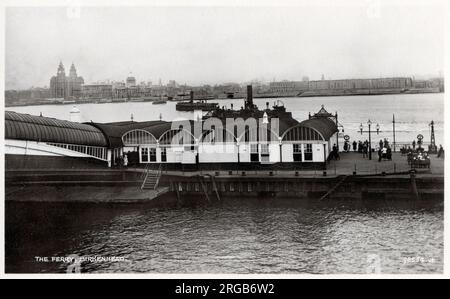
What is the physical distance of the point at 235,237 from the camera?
1716 cm

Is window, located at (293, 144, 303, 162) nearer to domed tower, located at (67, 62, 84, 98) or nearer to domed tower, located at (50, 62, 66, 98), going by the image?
domed tower, located at (67, 62, 84, 98)

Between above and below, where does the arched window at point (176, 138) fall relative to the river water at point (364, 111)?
below

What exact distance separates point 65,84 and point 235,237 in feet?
32.6

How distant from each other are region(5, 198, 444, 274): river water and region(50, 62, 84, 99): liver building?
541 centimetres

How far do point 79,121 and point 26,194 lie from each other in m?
4.47

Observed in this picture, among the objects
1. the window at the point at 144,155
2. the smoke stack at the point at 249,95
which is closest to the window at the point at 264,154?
the smoke stack at the point at 249,95

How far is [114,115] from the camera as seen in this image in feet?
84.4

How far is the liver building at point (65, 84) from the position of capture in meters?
18.7

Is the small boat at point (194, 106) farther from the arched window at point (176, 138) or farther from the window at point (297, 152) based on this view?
the window at point (297, 152)

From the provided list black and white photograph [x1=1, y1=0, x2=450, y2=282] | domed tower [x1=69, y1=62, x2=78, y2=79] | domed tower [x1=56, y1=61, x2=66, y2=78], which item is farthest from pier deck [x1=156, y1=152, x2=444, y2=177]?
domed tower [x1=56, y1=61, x2=66, y2=78]

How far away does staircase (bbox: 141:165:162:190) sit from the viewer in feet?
76.5

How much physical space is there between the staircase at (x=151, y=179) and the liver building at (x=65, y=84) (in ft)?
19.0
